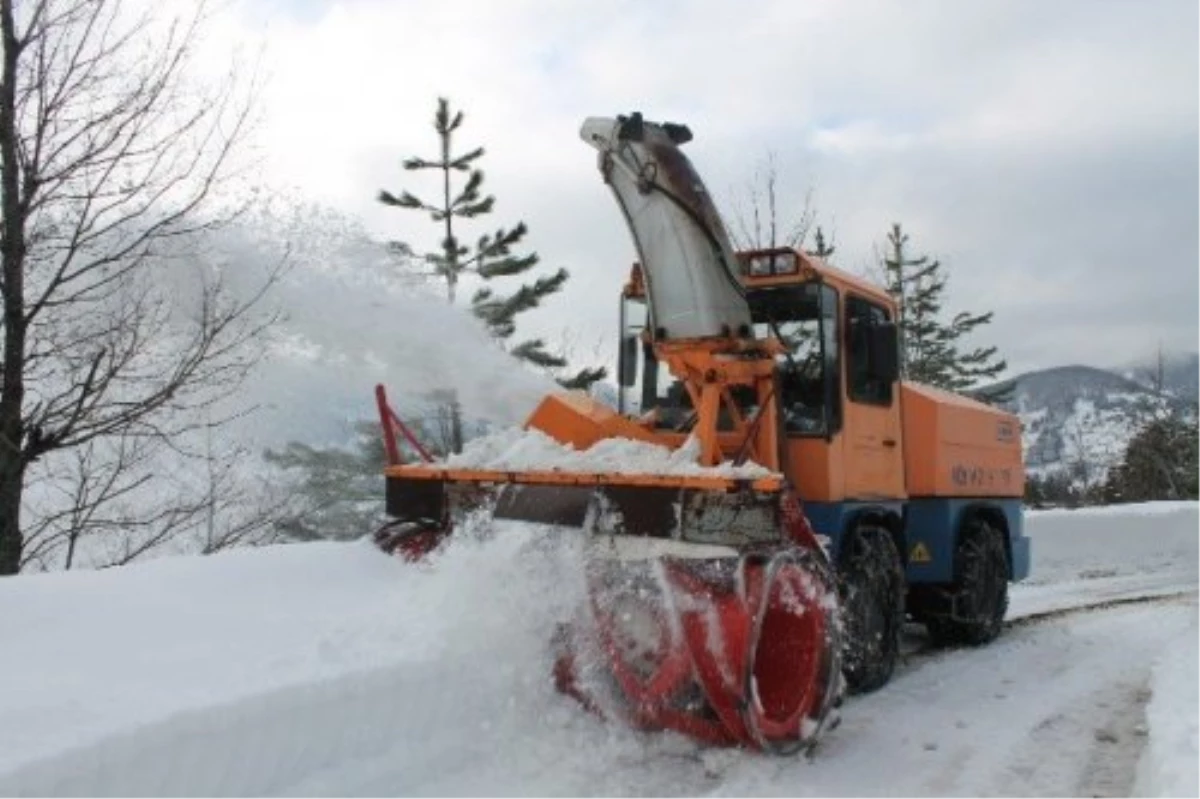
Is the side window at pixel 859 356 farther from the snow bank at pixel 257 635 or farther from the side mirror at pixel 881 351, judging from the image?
the snow bank at pixel 257 635

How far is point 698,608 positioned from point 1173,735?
218 cm

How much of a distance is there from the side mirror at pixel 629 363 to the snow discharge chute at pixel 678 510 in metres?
0.86

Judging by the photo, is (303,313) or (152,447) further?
(152,447)

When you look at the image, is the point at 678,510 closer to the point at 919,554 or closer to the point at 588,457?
the point at 588,457

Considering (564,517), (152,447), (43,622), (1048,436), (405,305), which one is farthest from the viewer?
(1048,436)

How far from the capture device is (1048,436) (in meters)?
66.6

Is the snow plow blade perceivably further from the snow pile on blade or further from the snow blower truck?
the snow pile on blade

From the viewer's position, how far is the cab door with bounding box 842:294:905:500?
7.05m

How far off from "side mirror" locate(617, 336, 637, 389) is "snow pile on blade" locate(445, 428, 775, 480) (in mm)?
1237

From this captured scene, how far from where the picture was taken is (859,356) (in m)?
7.12

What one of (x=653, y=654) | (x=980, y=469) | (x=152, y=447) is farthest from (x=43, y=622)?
(x=980, y=469)

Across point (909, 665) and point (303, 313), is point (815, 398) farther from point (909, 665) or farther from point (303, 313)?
point (303, 313)

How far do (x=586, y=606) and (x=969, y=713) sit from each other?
2.58m

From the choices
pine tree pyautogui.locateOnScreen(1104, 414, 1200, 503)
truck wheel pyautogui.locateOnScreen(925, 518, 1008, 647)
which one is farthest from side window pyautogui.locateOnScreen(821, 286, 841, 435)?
pine tree pyautogui.locateOnScreen(1104, 414, 1200, 503)
